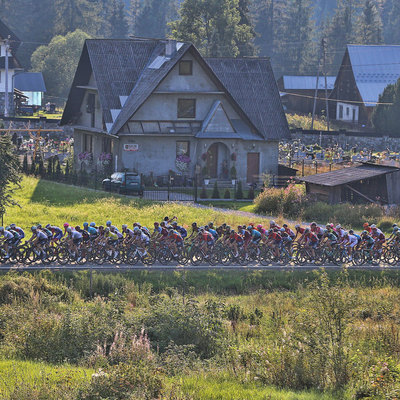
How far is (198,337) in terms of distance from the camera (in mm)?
20203

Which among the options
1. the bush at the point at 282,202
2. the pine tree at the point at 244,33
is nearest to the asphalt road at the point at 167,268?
the bush at the point at 282,202

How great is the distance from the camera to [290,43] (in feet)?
427

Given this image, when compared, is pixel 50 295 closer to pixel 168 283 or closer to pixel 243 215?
pixel 168 283

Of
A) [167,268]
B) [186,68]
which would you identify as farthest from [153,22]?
[167,268]

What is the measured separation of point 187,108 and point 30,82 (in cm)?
5216

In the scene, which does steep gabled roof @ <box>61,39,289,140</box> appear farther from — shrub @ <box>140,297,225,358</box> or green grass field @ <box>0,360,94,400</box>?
green grass field @ <box>0,360,94,400</box>

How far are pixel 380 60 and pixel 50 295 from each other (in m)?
65.7

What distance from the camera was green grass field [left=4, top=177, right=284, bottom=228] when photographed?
111ft

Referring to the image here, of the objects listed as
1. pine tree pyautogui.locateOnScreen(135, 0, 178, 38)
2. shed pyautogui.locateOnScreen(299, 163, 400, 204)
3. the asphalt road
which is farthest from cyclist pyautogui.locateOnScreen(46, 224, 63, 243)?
pine tree pyautogui.locateOnScreen(135, 0, 178, 38)

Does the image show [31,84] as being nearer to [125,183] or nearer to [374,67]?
[374,67]

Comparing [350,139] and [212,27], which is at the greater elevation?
[212,27]

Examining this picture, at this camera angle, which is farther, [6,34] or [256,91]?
[6,34]

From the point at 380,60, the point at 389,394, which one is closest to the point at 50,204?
the point at 389,394

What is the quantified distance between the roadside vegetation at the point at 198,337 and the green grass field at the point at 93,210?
750 cm
